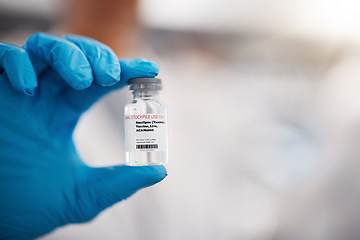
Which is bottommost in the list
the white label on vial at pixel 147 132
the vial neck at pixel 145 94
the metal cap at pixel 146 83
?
the white label on vial at pixel 147 132

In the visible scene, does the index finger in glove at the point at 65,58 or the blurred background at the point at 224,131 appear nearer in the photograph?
the index finger in glove at the point at 65,58

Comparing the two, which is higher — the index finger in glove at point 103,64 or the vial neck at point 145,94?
the index finger in glove at point 103,64

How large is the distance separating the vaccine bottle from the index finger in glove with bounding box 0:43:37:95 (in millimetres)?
269

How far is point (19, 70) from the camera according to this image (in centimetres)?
78

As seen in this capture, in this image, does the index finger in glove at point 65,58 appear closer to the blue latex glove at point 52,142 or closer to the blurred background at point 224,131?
the blue latex glove at point 52,142

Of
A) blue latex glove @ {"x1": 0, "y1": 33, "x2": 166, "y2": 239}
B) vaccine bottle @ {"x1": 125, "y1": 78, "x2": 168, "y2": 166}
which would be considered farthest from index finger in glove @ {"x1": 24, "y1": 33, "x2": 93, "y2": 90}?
vaccine bottle @ {"x1": 125, "y1": 78, "x2": 168, "y2": 166}

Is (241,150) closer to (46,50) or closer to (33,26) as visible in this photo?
(46,50)

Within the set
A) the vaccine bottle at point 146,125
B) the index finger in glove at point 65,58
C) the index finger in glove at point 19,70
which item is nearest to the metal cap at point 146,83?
the vaccine bottle at point 146,125

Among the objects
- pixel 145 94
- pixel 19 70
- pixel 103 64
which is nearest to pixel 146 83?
pixel 145 94

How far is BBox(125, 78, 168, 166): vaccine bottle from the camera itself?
74 centimetres

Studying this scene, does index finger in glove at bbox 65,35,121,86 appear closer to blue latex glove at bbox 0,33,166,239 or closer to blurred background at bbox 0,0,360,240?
blue latex glove at bbox 0,33,166,239

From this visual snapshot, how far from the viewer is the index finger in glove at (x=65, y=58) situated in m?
0.78

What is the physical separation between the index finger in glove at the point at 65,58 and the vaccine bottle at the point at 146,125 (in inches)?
5.1

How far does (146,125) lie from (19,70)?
38cm
